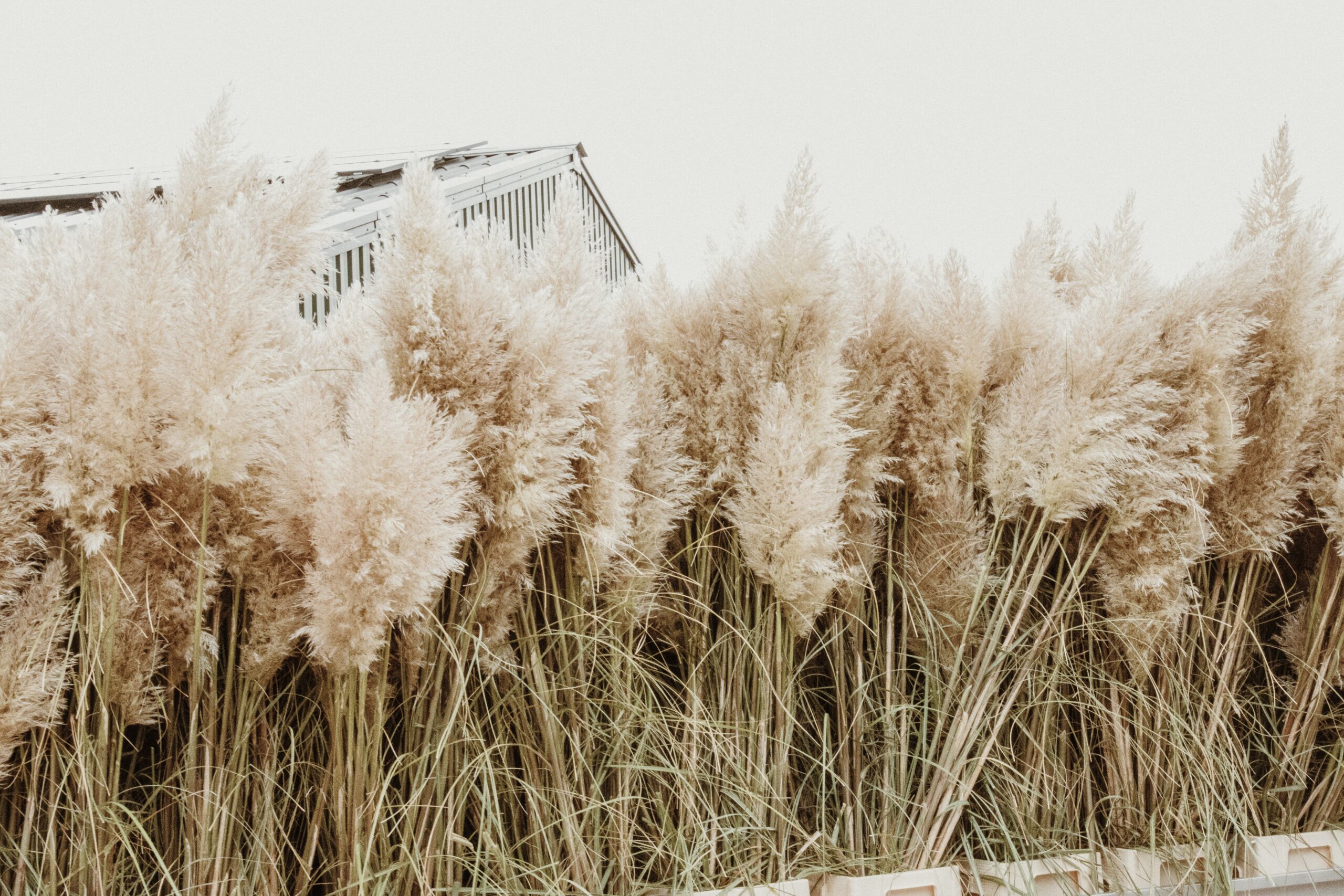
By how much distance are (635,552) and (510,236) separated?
2117mm

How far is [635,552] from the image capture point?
1387 mm

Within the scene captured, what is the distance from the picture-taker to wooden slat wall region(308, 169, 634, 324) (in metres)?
1.45

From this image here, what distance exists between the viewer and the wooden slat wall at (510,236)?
1452mm

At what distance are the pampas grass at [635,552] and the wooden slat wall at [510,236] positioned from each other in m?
0.10

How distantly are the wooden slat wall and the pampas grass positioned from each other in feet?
0.32

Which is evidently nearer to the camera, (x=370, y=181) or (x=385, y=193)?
(x=385, y=193)

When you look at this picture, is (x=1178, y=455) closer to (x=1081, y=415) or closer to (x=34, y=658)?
(x=1081, y=415)

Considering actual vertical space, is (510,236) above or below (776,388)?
above

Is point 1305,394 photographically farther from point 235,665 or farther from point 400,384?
point 235,665

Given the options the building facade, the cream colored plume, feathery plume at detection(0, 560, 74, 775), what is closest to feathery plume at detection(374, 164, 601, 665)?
the building facade

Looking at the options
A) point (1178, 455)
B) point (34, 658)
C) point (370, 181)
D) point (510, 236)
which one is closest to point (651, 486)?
point (34, 658)

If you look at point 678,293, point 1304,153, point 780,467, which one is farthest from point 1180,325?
point 678,293

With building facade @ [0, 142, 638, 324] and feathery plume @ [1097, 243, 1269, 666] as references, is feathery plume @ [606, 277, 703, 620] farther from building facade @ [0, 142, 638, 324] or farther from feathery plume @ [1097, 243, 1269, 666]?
feathery plume @ [1097, 243, 1269, 666]

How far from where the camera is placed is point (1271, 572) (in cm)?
178
